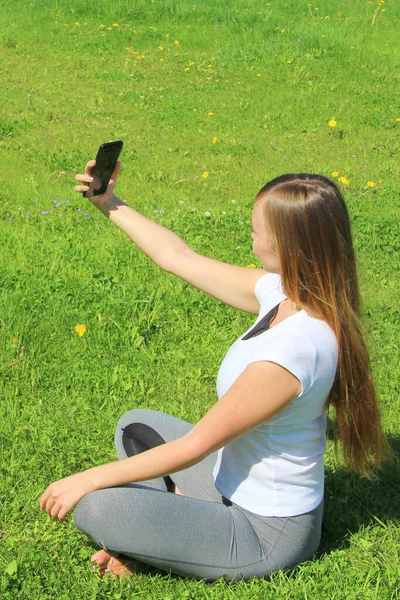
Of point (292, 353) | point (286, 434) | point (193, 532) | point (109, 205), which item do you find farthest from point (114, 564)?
point (109, 205)

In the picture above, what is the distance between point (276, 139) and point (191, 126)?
0.87 meters

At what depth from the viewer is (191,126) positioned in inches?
310

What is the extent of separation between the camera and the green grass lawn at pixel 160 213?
9.21 ft

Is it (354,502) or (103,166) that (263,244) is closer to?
(103,166)

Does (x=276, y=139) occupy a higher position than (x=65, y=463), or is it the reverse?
(x=65, y=463)

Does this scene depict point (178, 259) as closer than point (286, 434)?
No

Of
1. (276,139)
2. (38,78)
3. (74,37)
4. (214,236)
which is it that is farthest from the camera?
(74,37)

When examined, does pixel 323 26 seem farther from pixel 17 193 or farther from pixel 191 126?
pixel 17 193

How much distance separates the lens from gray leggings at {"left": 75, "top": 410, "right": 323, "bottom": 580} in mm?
2328

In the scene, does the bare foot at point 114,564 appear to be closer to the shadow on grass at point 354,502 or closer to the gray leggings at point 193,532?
the gray leggings at point 193,532

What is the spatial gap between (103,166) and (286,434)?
1146 millimetres

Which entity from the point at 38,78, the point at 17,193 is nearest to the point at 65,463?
the point at 17,193

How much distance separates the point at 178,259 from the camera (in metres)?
2.94

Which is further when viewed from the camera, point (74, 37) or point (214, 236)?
point (74, 37)
